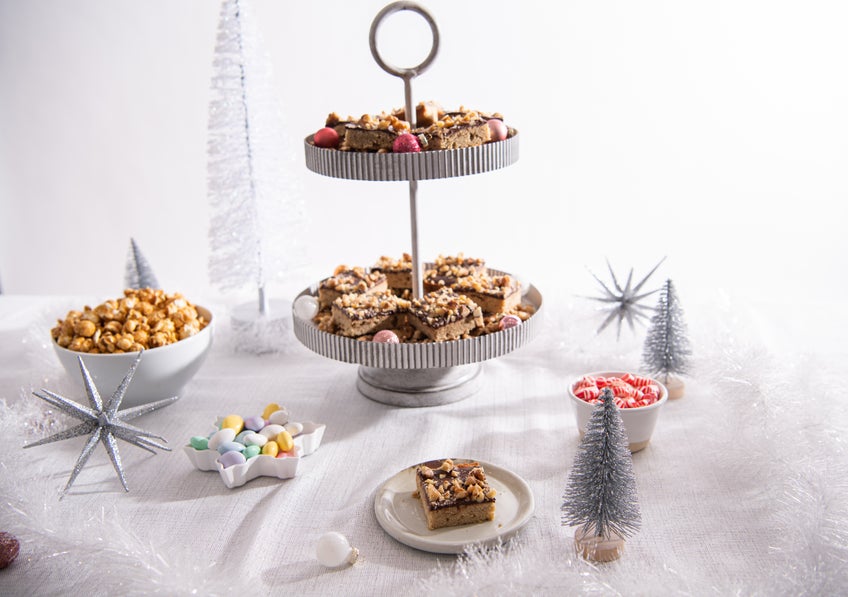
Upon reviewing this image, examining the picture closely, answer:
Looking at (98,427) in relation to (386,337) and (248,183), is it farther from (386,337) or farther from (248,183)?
(248,183)

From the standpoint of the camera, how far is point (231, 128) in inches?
A: 98.0

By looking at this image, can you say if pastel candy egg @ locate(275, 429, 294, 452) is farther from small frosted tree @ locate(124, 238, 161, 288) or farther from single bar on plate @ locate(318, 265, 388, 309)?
small frosted tree @ locate(124, 238, 161, 288)

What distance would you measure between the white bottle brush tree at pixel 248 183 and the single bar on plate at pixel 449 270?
459 millimetres

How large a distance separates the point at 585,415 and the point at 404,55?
2381 millimetres

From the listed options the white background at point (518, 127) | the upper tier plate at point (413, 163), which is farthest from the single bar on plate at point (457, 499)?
the white background at point (518, 127)

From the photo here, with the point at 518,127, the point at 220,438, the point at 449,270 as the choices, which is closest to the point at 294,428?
the point at 220,438

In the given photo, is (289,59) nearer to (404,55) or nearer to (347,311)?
(404,55)

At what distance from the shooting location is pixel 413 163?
1.91m

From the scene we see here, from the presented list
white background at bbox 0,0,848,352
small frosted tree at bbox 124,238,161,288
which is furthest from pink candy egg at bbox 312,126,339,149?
white background at bbox 0,0,848,352

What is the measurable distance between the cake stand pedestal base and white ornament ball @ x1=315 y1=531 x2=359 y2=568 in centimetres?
64

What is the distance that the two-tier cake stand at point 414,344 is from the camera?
1922mm

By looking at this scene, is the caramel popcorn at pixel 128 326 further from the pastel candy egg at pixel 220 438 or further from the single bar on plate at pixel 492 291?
the single bar on plate at pixel 492 291

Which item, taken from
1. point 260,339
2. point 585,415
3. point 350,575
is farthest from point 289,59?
point 350,575

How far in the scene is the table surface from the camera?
Result: 4.86 feet
